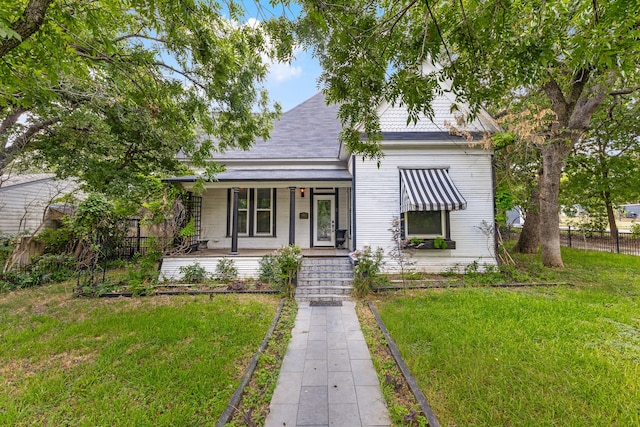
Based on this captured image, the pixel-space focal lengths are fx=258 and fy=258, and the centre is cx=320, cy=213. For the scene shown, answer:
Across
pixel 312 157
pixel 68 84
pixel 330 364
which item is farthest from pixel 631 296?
pixel 68 84

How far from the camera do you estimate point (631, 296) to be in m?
6.68

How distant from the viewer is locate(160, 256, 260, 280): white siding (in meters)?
9.02

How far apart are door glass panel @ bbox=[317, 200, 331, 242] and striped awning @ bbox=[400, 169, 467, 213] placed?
4.01m

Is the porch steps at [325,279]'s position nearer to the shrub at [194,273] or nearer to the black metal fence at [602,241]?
the shrub at [194,273]

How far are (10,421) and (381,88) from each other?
21.1 feet

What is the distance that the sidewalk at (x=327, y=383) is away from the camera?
295cm

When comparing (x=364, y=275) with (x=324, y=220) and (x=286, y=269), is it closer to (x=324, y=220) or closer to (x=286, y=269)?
(x=286, y=269)

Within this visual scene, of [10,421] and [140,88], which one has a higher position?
[140,88]

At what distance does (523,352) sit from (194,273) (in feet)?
29.0

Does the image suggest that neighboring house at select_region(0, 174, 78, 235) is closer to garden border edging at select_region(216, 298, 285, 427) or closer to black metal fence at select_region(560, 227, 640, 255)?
garden border edging at select_region(216, 298, 285, 427)

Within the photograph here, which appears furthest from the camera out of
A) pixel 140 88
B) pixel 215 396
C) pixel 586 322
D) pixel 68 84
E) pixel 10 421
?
pixel 68 84

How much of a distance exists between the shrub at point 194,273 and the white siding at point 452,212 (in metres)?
5.44

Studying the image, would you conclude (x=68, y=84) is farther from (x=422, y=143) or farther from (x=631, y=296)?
(x=631, y=296)

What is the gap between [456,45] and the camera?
12.6 ft
